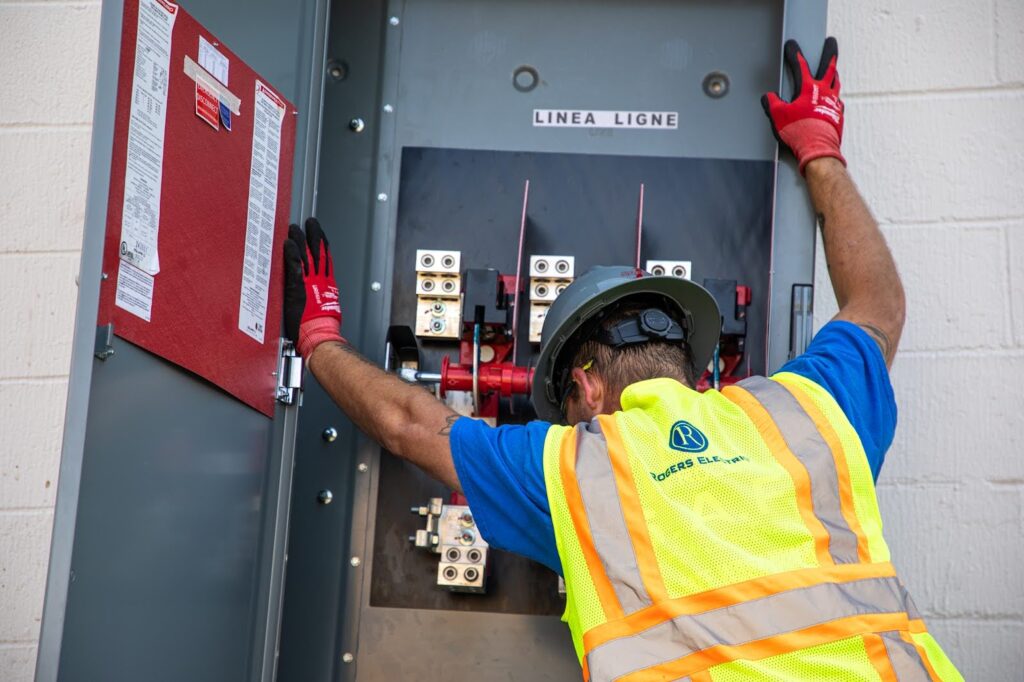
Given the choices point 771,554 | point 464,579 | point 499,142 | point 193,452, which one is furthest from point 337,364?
point 771,554

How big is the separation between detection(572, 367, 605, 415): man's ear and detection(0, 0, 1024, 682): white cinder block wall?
775 mm

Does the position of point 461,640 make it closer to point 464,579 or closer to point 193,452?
point 464,579

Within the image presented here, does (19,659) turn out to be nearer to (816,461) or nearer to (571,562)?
(571,562)

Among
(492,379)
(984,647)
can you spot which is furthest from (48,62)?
(984,647)

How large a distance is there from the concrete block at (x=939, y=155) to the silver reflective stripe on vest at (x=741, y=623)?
1202 mm

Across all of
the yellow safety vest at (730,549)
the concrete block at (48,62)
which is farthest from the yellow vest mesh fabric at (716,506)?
the concrete block at (48,62)

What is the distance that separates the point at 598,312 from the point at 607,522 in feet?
1.53

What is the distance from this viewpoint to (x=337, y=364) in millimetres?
2020

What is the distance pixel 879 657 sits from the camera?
146cm

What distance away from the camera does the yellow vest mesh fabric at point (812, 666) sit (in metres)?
1.44

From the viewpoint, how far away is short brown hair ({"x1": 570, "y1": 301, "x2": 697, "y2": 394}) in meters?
1.87

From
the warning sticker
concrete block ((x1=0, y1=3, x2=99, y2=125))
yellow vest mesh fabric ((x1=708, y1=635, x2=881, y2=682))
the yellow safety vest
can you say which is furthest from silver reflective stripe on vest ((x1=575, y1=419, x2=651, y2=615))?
concrete block ((x1=0, y1=3, x2=99, y2=125))

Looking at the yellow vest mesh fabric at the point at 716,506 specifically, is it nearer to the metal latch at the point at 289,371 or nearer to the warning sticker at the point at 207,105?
the metal latch at the point at 289,371

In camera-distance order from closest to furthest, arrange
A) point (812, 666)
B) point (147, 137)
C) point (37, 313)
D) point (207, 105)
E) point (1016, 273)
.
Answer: point (812, 666) → point (147, 137) → point (207, 105) → point (1016, 273) → point (37, 313)
